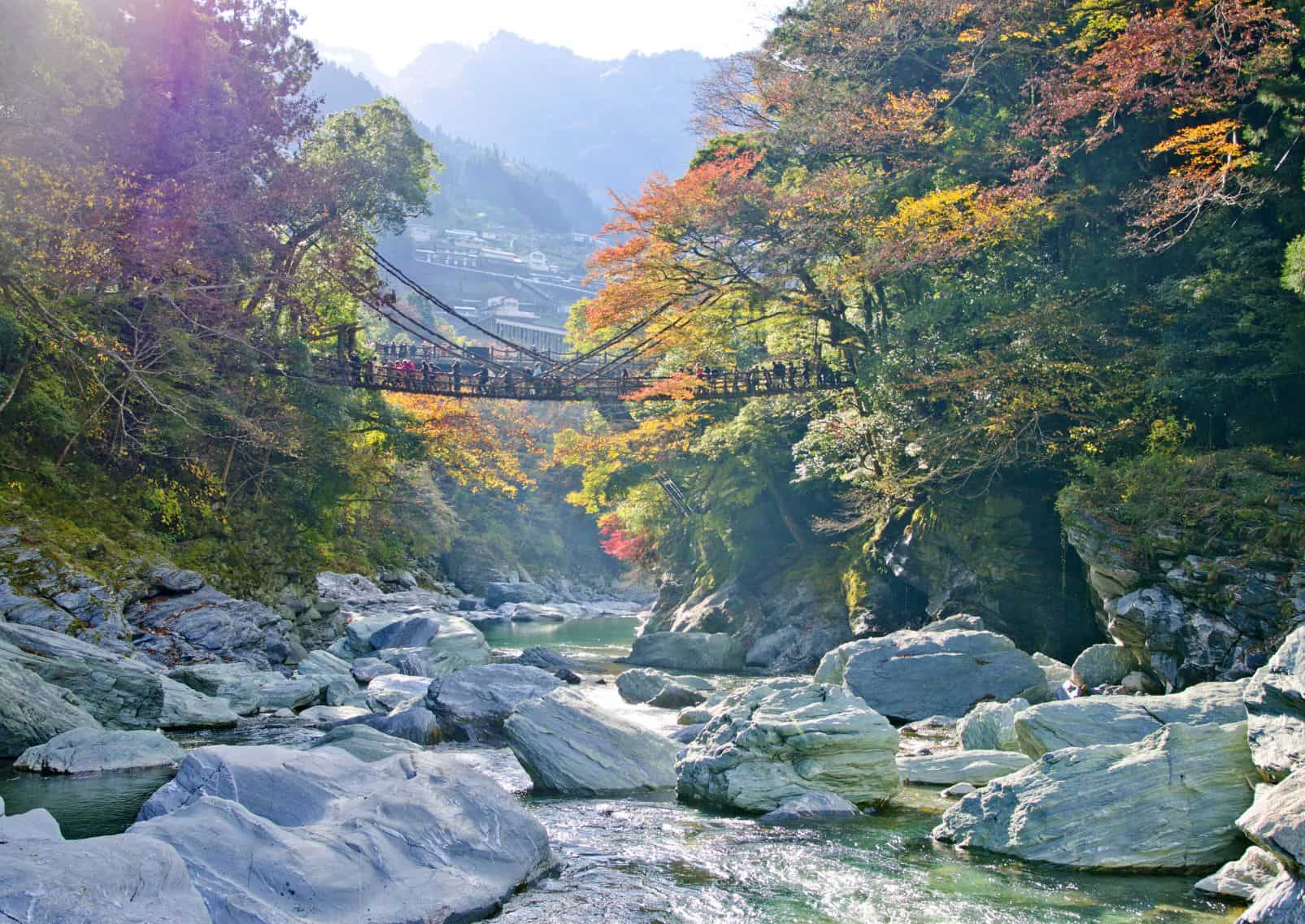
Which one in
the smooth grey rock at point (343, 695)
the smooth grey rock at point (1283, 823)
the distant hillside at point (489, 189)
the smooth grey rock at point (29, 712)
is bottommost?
the smooth grey rock at point (343, 695)

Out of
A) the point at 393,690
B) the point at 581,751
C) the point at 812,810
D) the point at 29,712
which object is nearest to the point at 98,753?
the point at 29,712

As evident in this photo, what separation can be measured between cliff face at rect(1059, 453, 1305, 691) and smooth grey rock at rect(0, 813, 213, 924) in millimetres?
8754

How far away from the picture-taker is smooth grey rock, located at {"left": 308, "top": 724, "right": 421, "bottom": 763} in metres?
6.67

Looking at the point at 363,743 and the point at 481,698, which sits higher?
the point at 363,743

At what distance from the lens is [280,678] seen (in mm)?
10656

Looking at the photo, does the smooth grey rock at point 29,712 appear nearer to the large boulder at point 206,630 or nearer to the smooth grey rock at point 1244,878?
the large boulder at point 206,630

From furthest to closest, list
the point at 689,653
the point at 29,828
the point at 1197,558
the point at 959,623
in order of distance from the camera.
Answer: the point at 689,653 < the point at 959,623 < the point at 1197,558 < the point at 29,828

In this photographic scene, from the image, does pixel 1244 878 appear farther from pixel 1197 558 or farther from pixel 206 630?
pixel 206 630

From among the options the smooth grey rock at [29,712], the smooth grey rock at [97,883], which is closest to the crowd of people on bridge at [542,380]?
the smooth grey rock at [29,712]

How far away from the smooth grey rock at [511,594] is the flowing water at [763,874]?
2261 cm

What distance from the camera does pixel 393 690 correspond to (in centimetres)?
1030

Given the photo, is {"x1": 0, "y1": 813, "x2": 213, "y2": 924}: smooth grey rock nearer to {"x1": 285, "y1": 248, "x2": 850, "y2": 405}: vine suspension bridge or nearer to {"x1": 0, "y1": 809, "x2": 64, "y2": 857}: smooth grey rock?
{"x1": 0, "y1": 809, "x2": 64, "y2": 857}: smooth grey rock

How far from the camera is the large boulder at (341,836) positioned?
157 inches

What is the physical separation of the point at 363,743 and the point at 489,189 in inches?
3374
